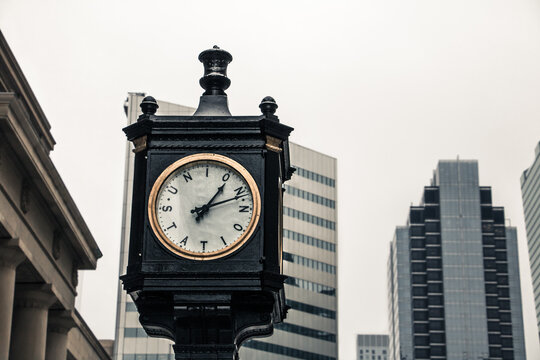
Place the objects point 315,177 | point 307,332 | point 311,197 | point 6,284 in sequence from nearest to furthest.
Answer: point 6,284 < point 307,332 < point 311,197 < point 315,177

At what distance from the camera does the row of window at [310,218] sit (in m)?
140

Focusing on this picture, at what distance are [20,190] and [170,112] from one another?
96236mm

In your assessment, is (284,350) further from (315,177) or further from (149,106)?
(149,106)

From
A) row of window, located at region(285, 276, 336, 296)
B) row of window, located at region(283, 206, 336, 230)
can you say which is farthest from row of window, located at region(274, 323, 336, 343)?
row of window, located at region(283, 206, 336, 230)

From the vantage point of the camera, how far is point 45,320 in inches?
1439

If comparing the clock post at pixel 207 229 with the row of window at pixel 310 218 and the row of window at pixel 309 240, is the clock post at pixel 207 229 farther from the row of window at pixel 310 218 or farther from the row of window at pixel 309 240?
the row of window at pixel 310 218

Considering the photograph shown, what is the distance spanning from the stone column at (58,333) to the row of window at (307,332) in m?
94.0

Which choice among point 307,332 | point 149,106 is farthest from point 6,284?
point 307,332

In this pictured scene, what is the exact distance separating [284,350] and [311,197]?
20011mm

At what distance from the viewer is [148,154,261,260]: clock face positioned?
9.16 metres

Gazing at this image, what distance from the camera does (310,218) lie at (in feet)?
469

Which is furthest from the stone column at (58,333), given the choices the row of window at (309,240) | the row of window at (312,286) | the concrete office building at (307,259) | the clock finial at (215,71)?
the row of window at (309,240)

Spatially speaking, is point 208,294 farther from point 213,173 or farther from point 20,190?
point 20,190

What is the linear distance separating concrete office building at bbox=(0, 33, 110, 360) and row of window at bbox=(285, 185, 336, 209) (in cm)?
9677
